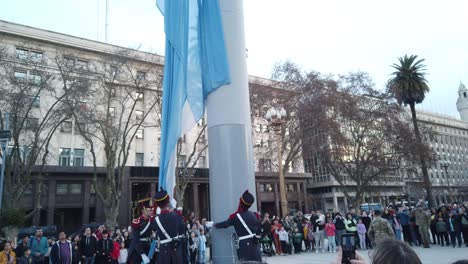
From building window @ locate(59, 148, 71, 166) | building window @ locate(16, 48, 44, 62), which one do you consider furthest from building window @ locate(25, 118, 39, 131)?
building window @ locate(59, 148, 71, 166)

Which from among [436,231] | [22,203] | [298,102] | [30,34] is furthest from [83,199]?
[436,231]

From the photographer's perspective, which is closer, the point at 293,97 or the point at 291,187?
the point at 293,97

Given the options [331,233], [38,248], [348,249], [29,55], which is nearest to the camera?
[348,249]

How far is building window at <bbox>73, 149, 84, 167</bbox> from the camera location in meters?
40.3

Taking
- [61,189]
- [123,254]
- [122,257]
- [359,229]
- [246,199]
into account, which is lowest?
[122,257]

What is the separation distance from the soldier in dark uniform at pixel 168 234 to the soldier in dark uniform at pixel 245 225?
2.49 ft

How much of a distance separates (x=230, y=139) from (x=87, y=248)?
9825 mm

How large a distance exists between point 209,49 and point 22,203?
34.7m

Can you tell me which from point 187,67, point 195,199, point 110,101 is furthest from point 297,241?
point 195,199

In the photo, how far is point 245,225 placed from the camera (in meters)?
6.87

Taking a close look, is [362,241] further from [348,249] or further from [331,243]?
[348,249]

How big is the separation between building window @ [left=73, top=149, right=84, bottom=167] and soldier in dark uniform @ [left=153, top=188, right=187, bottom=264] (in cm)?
3672

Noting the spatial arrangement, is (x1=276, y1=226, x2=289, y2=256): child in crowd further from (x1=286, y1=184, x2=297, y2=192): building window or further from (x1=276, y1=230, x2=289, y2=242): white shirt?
(x1=286, y1=184, x2=297, y2=192): building window

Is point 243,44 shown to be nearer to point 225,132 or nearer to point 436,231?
point 225,132
